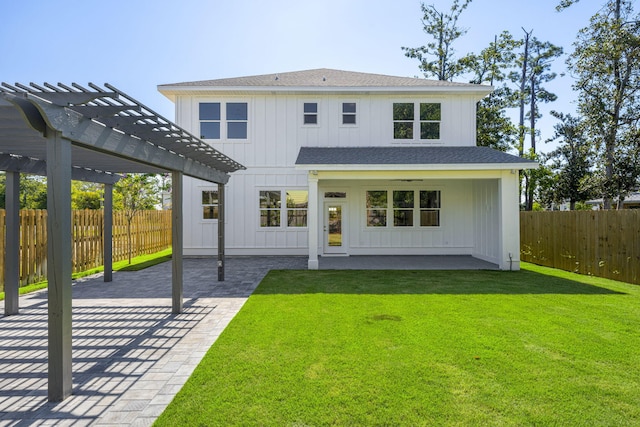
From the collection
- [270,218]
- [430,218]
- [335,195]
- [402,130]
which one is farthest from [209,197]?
[430,218]

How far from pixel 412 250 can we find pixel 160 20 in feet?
39.4

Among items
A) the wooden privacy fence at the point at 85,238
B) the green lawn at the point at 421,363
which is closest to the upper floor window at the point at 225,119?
the wooden privacy fence at the point at 85,238

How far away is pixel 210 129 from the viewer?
1359 cm

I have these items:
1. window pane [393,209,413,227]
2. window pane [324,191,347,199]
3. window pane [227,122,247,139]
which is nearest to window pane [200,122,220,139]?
window pane [227,122,247,139]

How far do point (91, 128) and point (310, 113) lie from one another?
34.8 feet

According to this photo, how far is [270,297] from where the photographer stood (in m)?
7.28

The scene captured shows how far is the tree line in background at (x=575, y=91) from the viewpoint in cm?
1416

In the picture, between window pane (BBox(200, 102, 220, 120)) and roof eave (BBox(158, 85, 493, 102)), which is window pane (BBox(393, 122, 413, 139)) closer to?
roof eave (BBox(158, 85, 493, 102))

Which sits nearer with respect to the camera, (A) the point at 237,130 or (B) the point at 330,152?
(B) the point at 330,152

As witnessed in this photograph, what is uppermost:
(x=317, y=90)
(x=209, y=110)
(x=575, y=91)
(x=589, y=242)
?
(x=575, y=91)

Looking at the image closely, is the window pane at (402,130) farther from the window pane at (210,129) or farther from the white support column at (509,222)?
the window pane at (210,129)

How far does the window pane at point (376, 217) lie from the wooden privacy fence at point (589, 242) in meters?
5.10

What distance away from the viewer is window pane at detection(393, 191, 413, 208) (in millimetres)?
14227

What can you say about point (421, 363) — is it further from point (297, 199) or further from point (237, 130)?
point (237, 130)
